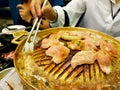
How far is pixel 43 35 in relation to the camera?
3.72ft

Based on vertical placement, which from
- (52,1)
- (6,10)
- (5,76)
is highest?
(5,76)

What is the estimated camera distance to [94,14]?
5.78 ft

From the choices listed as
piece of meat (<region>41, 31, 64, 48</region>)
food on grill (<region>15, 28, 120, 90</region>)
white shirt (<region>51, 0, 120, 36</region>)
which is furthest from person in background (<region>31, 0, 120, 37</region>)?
food on grill (<region>15, 28, 120, 90</region>)

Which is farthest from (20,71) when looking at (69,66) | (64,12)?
(64,12)

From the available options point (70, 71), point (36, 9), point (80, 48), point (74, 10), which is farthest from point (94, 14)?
point (70, 71)

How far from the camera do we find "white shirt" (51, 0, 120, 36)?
1639 mm

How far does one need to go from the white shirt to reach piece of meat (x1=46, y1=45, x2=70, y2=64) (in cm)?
66

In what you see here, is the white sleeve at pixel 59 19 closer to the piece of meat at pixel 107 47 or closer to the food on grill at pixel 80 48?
the food on grill at pixel 80 48

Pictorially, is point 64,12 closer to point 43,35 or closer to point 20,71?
point 43,35

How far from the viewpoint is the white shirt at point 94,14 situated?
1.64 metres

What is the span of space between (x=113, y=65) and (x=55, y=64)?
0.24 meters

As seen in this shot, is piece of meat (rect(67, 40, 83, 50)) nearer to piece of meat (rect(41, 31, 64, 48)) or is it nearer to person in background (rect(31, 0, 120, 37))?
piece of meat (rect(41, 31, 64, 48))

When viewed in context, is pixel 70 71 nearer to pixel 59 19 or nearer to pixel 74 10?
pixel 59 19

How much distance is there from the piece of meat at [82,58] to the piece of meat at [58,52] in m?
0.04
